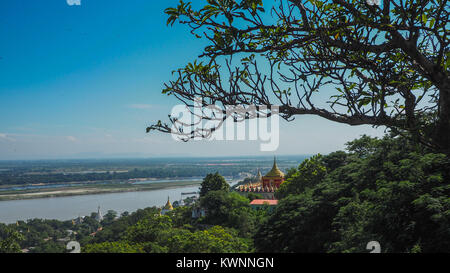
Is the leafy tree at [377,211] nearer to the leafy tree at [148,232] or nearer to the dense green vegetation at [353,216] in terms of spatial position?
the dense green vegetation at [353,216]

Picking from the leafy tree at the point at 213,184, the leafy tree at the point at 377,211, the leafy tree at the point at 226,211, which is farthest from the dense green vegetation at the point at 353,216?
the leafy tree at the point at 213,184

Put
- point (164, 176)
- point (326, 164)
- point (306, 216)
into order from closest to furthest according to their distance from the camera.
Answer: point (306, 216), point (326, 164), point (164, 176)

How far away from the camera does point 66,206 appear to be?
177 ft

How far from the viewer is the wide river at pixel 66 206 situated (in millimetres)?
43312

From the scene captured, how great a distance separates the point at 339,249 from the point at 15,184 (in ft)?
263

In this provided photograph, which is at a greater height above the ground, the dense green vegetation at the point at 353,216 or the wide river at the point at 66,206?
the dense green vegetation at the point at 353,216

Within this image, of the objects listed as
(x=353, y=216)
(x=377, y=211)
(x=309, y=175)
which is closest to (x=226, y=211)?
(x=309, y=175)

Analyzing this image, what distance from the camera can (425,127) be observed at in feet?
7.29

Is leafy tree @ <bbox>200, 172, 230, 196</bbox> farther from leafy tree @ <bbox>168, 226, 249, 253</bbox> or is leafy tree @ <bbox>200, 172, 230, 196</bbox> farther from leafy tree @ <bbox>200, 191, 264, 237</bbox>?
leafy tree @ <bbox>168, 226, 249, 253</bbox>

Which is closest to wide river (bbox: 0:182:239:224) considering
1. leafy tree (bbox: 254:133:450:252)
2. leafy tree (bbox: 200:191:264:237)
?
leafy tree (bbox: 200:191:264:237)

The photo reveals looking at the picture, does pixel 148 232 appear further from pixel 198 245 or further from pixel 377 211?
pixel 377 211

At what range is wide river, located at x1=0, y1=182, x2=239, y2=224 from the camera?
43.3 meters
